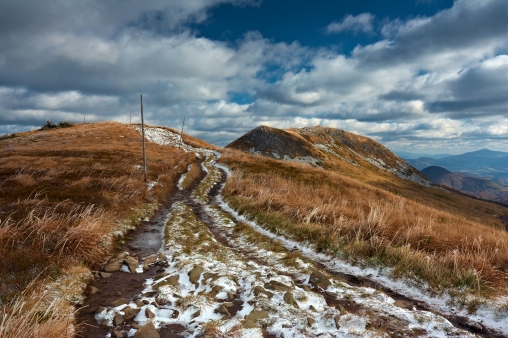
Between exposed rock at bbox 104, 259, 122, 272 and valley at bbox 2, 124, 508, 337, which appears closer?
valley at bbox 2, 124, 508, 337

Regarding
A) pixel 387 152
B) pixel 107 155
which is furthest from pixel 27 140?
pixel 387 152

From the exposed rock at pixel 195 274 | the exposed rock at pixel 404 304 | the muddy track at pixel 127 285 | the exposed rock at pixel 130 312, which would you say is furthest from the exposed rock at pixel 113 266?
the exposed rock at pixel 404 304

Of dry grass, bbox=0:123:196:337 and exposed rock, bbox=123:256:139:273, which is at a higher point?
dry grass, bbox=0:123:196:337

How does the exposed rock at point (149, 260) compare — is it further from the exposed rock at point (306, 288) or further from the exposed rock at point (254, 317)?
the exposed rock at point (306, 288)

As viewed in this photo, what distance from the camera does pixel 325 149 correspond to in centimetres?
12206

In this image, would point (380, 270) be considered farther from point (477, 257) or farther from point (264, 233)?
point (264, 233)

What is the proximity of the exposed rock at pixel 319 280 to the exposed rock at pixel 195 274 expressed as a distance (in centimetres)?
331

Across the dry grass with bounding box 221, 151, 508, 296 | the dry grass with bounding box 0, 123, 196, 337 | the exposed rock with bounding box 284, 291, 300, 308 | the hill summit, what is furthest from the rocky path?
the hill summit

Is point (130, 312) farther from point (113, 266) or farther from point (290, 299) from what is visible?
point (290, 299)

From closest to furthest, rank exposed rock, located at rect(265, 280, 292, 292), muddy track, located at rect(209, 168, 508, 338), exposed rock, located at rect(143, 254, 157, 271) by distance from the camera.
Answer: muddy track, located at rect(209, 168, 508, 338) → exposed rock, located at rect(265, 280, 292, 292) → exposed rock, located at rect(143, 254, 157, 271)

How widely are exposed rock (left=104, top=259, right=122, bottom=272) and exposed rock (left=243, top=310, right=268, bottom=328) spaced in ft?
17.2

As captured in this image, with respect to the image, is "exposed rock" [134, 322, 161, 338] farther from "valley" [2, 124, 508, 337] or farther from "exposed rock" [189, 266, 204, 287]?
"exposed rock" [189, 266, 204, 287]

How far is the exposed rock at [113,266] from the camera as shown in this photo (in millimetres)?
8513

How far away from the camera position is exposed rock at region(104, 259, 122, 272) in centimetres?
851
